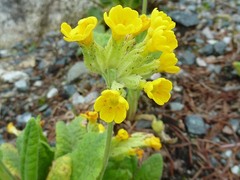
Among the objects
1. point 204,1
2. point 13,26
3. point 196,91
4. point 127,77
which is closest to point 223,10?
point 204,1

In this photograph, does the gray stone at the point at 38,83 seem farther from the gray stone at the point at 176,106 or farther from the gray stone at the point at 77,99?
the gray stone at the point at 176,106

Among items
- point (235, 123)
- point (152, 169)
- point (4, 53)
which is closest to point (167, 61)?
point (152, 169)

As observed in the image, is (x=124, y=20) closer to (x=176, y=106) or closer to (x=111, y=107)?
(x=111, y=107)

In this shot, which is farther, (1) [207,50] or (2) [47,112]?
(1) [207,50]

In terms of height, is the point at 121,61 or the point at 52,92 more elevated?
the point at 121,61

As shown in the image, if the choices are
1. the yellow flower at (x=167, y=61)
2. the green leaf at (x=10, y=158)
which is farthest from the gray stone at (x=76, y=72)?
the yellow flower at (x=167, y=61)
